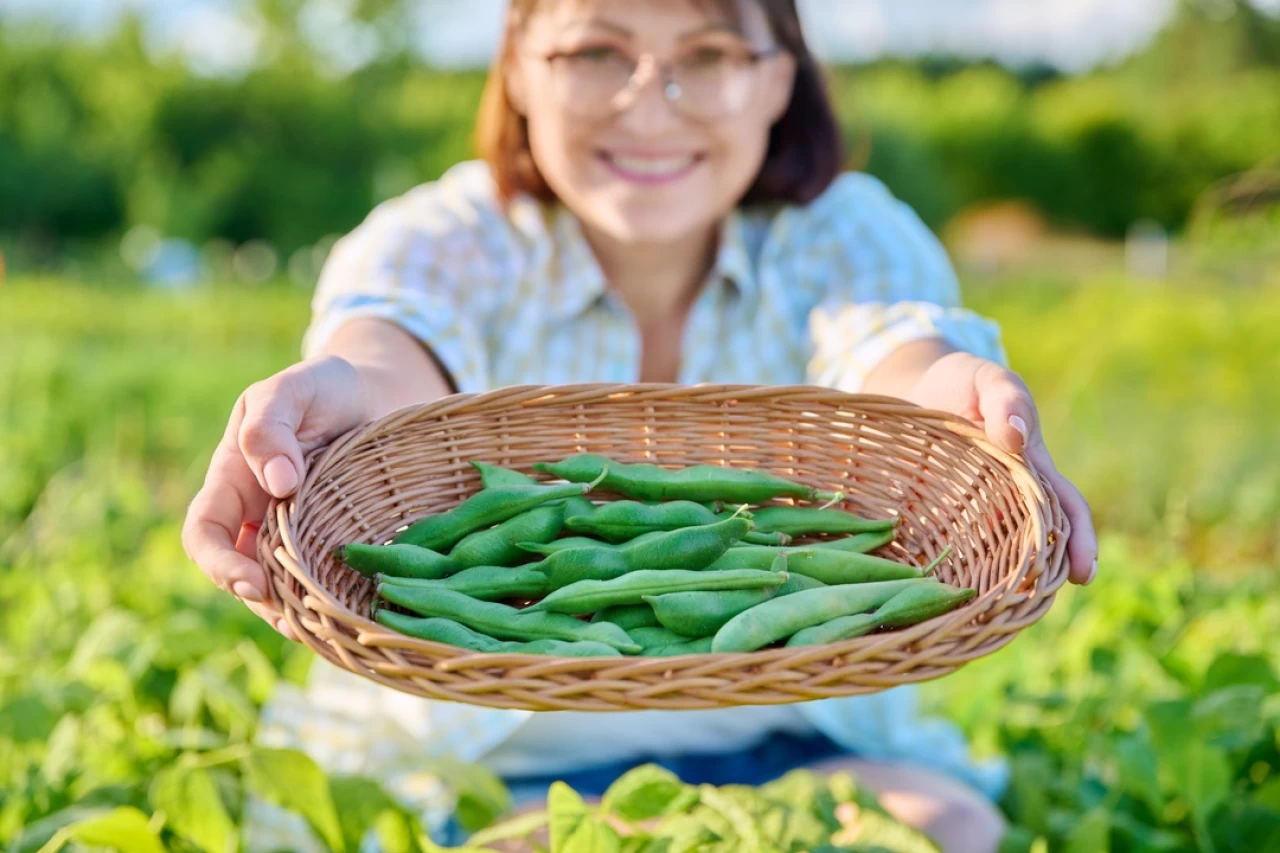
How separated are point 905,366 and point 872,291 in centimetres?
28

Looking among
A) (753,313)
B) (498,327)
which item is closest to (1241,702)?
(753,313)

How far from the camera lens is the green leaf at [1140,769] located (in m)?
1.94

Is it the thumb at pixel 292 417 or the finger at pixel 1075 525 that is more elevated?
the thumb at pixel 292 417

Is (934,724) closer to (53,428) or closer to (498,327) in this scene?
(498,327)

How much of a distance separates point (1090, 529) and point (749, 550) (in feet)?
1.22

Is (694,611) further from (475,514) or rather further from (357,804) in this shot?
(357,804)

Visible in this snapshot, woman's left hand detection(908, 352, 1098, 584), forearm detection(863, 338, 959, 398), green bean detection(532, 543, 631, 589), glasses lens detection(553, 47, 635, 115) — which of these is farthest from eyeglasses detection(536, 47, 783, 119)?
green bean detection(532, 543, 631, 589)

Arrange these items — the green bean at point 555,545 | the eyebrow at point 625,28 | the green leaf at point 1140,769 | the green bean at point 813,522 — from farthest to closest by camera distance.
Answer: the green leaf at point 1140,769
the eyebrow at point 625,28
the green bean at point 813,522
the green bean at point 555,545

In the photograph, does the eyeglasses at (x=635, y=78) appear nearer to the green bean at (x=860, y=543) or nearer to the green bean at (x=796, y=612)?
the green bean at (x=860, y=543)

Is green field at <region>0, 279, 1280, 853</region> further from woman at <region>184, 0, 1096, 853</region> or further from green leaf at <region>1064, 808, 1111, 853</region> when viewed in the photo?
woman at <region>184, 0, 1096, 853</region>

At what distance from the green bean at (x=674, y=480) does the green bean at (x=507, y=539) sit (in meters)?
0.09

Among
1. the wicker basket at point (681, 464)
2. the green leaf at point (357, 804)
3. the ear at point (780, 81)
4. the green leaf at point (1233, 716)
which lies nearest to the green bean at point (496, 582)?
the wicker basket at point (681, 464)

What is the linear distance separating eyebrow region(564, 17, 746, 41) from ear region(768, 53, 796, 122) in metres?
0.17

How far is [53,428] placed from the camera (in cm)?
383
